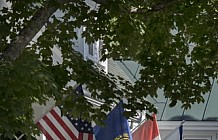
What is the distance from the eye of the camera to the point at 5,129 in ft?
23.2

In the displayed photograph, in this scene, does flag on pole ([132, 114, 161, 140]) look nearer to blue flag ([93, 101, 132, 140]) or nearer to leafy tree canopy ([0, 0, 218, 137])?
blue flag ([93, 101, 132, 140])

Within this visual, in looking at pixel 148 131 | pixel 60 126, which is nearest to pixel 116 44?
pixel 60 126

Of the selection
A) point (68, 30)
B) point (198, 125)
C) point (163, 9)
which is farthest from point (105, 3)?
point (198, 125)

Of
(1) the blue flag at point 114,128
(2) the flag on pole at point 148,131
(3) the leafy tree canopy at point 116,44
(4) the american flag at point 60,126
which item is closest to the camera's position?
(3) the leafy tree canopy at point 116,44

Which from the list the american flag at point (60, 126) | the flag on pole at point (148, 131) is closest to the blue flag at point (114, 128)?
the american flag at point (60, 126)

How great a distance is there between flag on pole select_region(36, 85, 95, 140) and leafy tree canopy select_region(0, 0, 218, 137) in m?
0.93

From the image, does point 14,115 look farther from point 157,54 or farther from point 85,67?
point 157,54

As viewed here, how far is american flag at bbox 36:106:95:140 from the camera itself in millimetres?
11570

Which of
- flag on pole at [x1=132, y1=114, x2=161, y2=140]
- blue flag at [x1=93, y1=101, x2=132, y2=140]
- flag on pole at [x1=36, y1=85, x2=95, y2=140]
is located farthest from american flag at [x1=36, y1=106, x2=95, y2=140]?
flag on pole at [x1=132, y1=114, x2=161, y2=140]

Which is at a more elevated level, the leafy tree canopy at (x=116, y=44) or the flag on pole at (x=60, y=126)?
the leafy tree canopy at (x=116, y=44)

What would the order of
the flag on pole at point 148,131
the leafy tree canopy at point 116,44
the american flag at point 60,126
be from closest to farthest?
the leafy tree canopy at point 116,44 → the american flag at point 60,126 → the flag on pole at point 148,131

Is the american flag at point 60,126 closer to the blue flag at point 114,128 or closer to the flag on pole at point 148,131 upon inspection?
the blue flag at point 114,128

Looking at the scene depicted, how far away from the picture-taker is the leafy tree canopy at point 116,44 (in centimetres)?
840

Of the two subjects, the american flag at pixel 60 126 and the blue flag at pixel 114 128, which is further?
the blue flag at pixel 114 128
